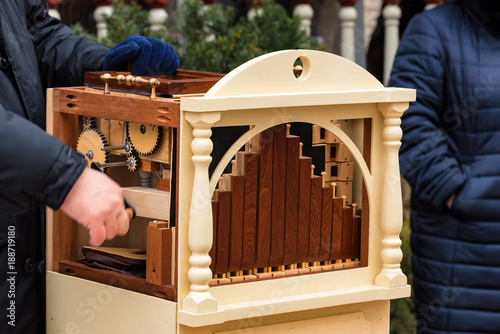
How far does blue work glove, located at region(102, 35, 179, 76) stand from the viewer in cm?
171

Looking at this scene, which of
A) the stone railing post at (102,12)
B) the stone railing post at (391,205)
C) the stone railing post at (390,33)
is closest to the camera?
the stone railing post at (391,205)

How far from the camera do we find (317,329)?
Result: 1637 mm

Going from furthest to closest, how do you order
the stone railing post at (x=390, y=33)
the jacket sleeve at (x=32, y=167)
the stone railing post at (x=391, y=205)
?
the stone railing post at (x=390, y=33) < the stone railing post at (x=391, y=205) < the jacket sleeve at (x=32, y=167)

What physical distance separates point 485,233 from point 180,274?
1424 millimetres

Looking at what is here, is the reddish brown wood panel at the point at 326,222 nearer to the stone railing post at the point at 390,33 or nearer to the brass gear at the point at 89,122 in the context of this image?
the brass gear at the point at 89,122

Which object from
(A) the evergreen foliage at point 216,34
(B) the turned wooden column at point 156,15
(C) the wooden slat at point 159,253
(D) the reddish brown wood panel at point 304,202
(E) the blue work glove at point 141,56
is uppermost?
(B) the turned wooden column at point 156,15

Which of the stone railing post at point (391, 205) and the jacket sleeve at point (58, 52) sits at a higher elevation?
the jacket sleeve at point (58, 52)

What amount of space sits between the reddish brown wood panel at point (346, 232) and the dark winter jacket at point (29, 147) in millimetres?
512

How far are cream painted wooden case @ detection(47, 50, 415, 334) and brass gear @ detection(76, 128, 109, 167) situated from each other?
40 millimetres

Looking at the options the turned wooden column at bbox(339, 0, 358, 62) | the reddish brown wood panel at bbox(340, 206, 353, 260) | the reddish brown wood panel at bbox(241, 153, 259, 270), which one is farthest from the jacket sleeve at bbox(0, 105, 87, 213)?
the turned wooden column at bbox(339, 0, 358, 62)

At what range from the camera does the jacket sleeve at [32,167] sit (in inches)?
54.0

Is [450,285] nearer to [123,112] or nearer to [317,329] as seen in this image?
[317,329]

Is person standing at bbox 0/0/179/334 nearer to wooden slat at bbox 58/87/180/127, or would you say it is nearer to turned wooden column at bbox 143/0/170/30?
wooden slat at bbox 58/87/180/127

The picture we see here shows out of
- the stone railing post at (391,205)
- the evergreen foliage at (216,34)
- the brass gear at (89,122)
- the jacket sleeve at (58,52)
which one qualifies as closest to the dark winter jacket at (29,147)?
the jacket sleeve at (58,52)
